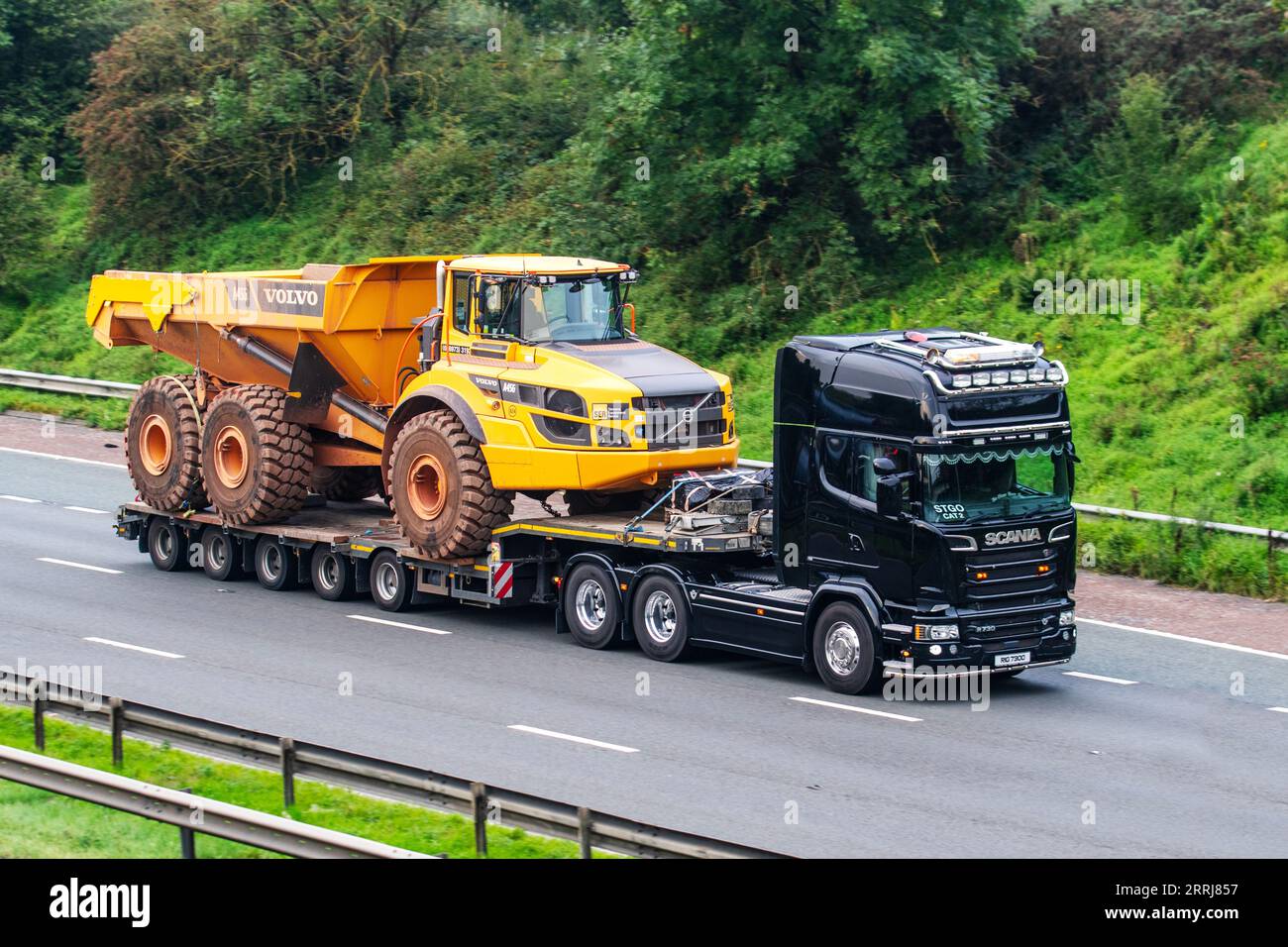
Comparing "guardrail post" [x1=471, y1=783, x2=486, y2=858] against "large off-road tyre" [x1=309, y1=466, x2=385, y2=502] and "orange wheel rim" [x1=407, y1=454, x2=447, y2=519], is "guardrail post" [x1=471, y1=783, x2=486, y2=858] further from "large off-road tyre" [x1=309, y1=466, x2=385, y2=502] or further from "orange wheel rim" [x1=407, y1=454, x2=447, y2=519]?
"large off-road tyre" [x1=309, y1=466, x2=385, y2=502]

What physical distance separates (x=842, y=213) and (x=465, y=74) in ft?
44.3

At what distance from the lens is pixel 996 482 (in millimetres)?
17266

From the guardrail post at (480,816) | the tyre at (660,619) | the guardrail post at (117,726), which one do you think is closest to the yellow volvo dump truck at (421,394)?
the tyre at (660,619)

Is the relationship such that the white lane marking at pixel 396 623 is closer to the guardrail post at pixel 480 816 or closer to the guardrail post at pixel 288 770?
the guardrail post at pixel 288 770

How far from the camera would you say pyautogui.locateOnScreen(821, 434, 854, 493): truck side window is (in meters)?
17.7

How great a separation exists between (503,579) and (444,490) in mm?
1235

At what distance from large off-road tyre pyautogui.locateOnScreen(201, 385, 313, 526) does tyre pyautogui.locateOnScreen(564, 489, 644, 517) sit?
399cm

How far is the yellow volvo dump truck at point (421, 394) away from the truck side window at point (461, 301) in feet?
0.08

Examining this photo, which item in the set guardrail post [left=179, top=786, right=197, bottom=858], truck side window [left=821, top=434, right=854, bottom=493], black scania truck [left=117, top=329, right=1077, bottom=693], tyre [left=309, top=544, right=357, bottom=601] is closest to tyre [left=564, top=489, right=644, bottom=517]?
black scania truck [left=117, top=329, right=1077, bottom=693]

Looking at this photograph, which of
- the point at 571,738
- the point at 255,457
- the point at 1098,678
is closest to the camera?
the point at 571,738

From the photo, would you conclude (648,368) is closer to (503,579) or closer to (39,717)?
(503,579)

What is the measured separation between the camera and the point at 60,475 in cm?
3019

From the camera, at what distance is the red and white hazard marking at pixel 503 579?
19.9 m

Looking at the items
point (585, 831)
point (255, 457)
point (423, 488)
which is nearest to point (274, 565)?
point (255, 457)
